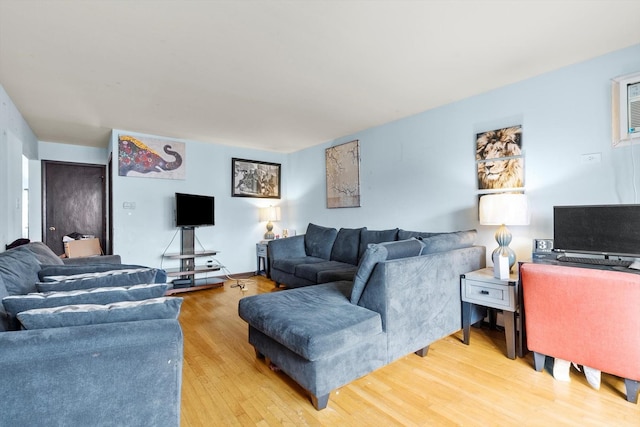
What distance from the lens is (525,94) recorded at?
2.81 meters

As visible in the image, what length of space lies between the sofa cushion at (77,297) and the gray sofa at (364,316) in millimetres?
804

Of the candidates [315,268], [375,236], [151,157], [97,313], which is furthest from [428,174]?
[151,157]

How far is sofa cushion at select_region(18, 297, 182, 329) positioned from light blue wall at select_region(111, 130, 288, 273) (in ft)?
12.2

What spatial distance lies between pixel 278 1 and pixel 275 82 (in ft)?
3.49

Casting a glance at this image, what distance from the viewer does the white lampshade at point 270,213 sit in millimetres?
5477

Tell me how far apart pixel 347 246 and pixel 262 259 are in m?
2.09

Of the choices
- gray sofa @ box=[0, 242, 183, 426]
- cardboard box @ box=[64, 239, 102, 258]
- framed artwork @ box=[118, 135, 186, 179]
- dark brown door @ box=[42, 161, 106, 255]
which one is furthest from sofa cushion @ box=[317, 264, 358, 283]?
dark brown door @ box=[42, 161, 106, 255]

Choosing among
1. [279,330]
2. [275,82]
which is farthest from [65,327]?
[275,82]

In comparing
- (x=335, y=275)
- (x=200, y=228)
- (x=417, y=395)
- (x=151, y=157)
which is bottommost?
(x=417, y=395)

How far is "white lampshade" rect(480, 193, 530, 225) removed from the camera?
245 cm

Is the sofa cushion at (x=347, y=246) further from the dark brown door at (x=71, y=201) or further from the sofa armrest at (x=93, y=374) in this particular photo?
the dark brown door at (x=71, y=201)

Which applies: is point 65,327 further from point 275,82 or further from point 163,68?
point 275,82

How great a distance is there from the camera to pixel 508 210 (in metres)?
2.47

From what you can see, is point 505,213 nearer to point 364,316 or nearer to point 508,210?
point 508,210
